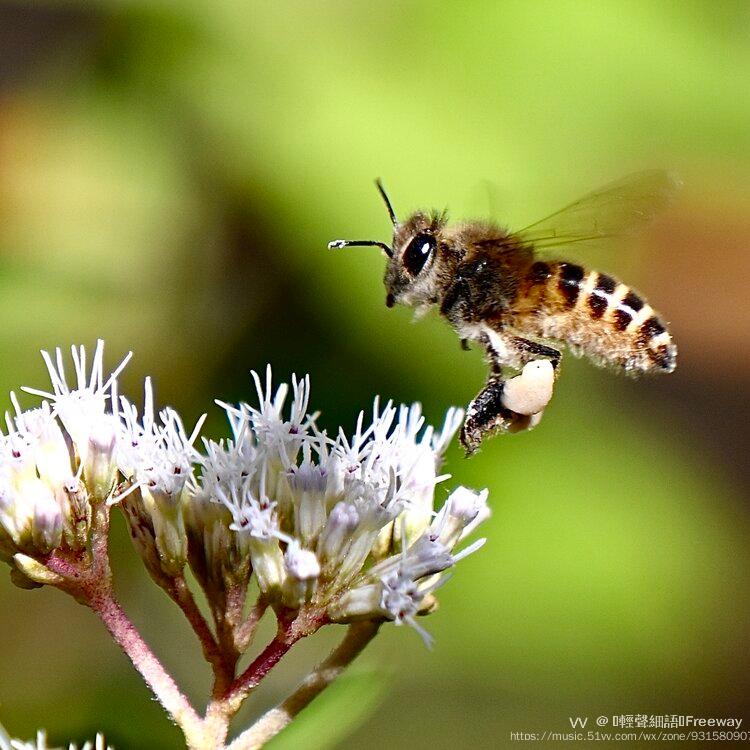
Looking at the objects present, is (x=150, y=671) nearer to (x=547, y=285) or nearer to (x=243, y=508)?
(x=243, y=508)

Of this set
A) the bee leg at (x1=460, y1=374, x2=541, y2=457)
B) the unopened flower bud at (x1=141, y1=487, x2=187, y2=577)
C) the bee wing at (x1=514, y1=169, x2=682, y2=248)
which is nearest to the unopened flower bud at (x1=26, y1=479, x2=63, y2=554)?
the unopened flower bud at (x1=141, y1=487, x2=187, y2=577)

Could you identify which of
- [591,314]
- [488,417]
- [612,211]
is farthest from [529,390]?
[612,211]

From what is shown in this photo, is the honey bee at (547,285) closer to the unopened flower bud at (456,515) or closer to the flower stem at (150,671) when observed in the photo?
the unopened flower bud at (456,515)

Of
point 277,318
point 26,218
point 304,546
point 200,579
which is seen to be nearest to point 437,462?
point 304,546

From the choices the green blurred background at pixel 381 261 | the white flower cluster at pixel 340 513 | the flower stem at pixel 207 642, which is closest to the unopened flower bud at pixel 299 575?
the white flower cluster at pixel 340 513

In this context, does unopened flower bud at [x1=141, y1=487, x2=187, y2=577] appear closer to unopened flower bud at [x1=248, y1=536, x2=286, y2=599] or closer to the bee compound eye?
unopened flower bud at [x1=248, y1=536, x2=286, y2=599]

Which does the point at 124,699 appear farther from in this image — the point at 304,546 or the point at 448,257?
the point at 448,257
